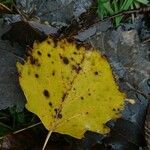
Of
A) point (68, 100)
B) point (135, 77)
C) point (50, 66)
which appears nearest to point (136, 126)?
point (135, 77)

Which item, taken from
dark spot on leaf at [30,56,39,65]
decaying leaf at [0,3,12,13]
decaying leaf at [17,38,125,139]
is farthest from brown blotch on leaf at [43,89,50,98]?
decaying leaf at [0,3,12,13]

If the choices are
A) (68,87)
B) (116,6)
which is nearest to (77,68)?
(68,87)

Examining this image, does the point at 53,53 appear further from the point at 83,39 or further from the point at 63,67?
the point at 83,39

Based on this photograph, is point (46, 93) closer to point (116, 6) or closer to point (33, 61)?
point (33, 61)

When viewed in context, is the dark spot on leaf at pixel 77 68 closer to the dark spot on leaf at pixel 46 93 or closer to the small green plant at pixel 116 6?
the dark spot on leaf at pixel 46 93

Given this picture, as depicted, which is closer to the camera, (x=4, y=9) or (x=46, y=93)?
(x=46, y=93)

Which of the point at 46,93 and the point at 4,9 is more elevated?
the point at 4,9

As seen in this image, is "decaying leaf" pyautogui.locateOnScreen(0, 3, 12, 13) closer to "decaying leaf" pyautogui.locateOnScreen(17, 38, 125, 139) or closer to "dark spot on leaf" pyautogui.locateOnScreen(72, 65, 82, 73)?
"decaying leaf" pyautogui.locateOnScreen(17, 38, 125, 139)

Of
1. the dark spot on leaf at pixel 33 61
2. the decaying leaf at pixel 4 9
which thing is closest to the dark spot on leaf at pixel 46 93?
the dark spot on leaf at pixel 33 61
